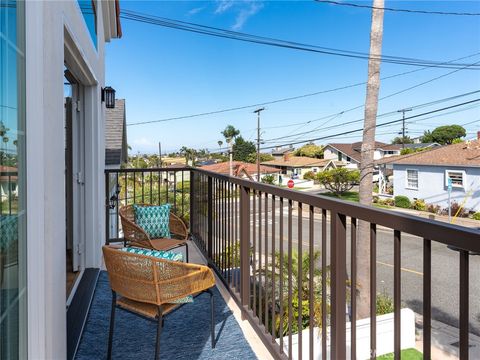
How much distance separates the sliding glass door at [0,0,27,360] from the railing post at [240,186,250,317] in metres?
1.33

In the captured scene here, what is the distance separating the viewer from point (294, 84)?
34844 millimetres

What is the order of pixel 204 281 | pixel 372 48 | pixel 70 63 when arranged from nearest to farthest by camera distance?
pixel 204 281 < pixel 70 63 < pixel 372 48

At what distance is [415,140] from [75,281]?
55010 mm

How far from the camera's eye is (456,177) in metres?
18.3

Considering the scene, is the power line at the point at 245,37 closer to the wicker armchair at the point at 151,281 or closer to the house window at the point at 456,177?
the house window at the point at 456,177

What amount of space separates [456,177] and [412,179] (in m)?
2.82

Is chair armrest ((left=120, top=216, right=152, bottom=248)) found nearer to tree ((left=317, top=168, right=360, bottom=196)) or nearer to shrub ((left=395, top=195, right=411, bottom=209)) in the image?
shrub ((left=395, top=195, right=411, bottom=209))

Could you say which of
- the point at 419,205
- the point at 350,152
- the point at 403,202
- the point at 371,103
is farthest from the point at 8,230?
the point at 350,152

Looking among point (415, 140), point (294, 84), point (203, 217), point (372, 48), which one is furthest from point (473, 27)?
point (415, 140)

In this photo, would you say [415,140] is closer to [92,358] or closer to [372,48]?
→ [372,48]

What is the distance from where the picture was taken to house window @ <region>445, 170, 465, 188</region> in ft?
59.0

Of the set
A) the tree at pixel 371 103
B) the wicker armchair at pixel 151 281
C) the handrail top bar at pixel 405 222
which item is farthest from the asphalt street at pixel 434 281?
the handrail top bar at pixel 405 222

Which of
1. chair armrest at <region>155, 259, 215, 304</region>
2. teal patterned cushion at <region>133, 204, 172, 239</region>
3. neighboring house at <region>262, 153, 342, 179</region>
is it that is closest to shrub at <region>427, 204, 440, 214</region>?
teal patterned cushion at <region>133, 204, 172, 239</region>

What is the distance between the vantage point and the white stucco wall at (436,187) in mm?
17516
